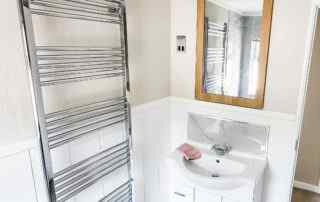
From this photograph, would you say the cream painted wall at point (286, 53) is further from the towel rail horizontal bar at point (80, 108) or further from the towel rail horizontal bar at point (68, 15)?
the towel rail horizontal bar at point (80, 108)

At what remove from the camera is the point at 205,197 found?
1.77 m

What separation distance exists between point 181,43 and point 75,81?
1.07m

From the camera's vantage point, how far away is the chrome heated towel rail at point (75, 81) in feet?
3.61

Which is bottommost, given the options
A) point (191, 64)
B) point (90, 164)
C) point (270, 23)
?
point (90, 164)

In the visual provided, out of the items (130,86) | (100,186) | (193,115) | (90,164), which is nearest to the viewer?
(90,164)

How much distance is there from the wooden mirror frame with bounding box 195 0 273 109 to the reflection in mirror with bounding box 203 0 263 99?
28 millimetres

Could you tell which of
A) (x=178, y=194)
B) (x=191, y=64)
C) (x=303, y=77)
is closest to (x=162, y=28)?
(x=191, y=64)

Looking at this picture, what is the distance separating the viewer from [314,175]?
263 centimetres

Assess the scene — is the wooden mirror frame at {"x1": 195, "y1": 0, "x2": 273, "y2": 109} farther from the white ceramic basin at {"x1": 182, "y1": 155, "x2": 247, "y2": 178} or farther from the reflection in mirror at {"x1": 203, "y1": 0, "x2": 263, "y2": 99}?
the white ceramic basin at {"x1": 182, "y1": 155, "x2": 247, "y2": 178}

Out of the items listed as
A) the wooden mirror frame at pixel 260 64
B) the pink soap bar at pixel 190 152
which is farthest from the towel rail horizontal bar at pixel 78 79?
the pink soap bar at pixel 190 152

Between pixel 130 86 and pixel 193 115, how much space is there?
70cm

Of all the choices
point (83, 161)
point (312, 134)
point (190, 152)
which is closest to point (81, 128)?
point (83, 161)

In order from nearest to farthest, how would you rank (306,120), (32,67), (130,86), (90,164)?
(32,67)
(90,164)
(130,86)
(306,120)

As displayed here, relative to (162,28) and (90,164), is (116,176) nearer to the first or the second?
(90,164)
